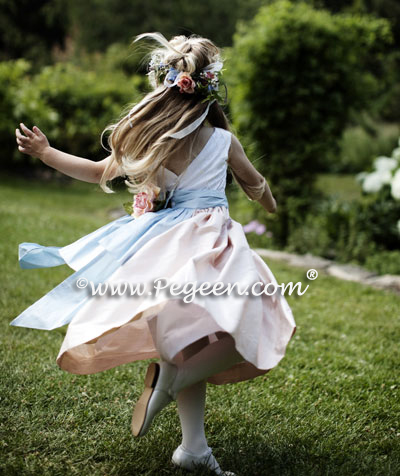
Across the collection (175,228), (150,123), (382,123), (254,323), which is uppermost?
(150,123)

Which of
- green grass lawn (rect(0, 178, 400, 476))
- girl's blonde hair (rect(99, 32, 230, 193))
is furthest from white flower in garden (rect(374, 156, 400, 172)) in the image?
girl's blonde hair (rect(99, 32, 230, 193))

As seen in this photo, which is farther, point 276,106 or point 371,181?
point 276,106

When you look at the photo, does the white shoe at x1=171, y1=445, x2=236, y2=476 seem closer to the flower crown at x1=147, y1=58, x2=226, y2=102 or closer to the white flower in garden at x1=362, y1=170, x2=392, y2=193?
the flower crown at x1=147, y1=58, x2=226, y2=102

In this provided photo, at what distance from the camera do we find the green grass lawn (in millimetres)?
2107

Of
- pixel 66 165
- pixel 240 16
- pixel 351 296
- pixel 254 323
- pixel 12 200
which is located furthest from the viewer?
pixel 240 16

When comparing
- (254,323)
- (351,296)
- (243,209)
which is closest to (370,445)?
(254,323)

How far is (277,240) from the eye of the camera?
646 centimetres

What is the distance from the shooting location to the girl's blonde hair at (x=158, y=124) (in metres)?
2.11

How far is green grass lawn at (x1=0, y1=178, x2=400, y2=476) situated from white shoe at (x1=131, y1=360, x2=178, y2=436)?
0.31 metres

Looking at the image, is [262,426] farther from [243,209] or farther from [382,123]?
[382,123]

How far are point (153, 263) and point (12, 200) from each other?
21.6ft

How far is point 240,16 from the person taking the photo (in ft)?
63.7

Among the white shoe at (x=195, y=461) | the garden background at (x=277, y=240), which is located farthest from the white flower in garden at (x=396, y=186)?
the white shoe at (x=195, y=461)

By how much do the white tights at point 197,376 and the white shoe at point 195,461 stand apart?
0.02 meters
